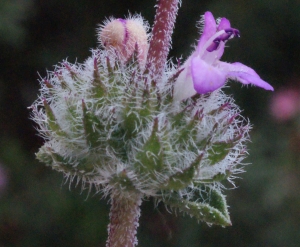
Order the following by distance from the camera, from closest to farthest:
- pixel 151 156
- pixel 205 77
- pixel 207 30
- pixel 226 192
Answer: pixel 205 77, pixel 151 156, pixel 207 30, pixel 226 192

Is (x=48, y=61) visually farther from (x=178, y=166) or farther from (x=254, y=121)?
(x=178, y=166)

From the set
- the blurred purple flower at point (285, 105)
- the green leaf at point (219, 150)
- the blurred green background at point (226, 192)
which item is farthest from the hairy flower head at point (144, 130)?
the blurred purple flower at point (285, 105)

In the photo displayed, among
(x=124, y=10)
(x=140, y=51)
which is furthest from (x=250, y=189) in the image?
(x=140, y=51)

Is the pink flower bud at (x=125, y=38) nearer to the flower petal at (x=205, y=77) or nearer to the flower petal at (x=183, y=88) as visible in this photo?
the flower petal at (x=183, y=88)

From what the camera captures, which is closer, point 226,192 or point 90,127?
point 90,127

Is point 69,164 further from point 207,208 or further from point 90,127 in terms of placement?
point 207,208

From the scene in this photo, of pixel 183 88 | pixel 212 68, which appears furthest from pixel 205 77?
pixel 183 88
